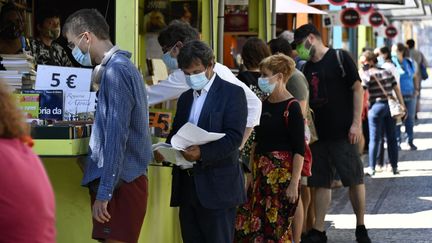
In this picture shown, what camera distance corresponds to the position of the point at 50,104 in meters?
5.98

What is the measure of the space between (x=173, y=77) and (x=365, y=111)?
9.79 m

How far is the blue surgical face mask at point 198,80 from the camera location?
233 inches

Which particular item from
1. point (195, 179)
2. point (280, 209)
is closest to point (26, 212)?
point (195, 179)

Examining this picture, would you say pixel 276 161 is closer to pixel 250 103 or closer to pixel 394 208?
pixel 250 103

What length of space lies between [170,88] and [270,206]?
121 cm

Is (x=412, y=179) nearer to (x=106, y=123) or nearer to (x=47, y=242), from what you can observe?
(x=106, y=123)

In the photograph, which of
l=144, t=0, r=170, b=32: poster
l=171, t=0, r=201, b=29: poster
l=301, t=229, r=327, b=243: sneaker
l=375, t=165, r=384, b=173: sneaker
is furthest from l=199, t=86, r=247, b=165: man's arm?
l=375, t=165, r=384, b=173: sneaker

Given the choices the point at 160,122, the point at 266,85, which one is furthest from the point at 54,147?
the point at 266,85

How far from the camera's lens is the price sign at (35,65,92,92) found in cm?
618

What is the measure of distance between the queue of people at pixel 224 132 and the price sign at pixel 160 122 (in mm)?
165

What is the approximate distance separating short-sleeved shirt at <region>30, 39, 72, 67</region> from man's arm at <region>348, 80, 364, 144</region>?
8.30 ft

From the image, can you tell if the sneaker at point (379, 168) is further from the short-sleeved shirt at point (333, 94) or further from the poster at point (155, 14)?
the short-sleeved shirt at point (333, 94)

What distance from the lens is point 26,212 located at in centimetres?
318

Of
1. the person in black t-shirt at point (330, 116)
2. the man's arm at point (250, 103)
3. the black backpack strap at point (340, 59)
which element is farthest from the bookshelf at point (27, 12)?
the man's arm at point (250, 103)
